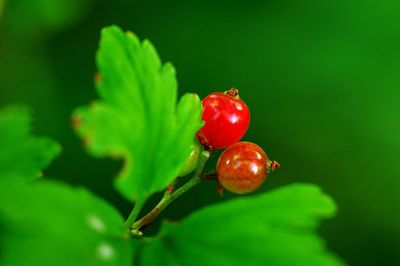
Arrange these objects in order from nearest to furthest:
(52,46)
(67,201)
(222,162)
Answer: (67,201) → (222,162) → (52,46)

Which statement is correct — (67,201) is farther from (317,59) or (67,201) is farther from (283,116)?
(317,59)

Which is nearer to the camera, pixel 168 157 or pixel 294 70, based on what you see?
pixel 168 157

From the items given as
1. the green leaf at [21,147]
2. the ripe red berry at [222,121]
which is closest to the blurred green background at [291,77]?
the ripe red berry at [222,121]

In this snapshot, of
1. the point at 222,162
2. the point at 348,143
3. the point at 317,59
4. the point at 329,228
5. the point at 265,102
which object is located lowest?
the point at 329,228

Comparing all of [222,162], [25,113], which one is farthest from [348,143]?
[25,113]

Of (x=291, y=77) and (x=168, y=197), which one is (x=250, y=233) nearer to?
(x=168, y=197)

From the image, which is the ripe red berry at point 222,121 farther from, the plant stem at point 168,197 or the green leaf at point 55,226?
the green leaf at point 55,226
